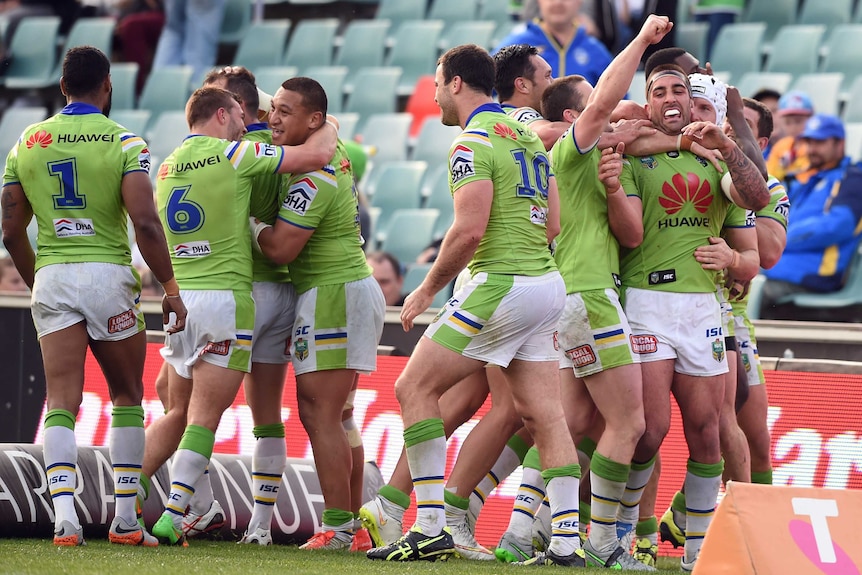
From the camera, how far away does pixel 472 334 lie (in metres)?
5.92

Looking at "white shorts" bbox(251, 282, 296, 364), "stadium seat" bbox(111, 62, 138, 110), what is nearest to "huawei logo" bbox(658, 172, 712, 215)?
"white shorts" bbox(251, 282, 296, 364)

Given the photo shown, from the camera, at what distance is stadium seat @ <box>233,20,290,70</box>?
1617cm

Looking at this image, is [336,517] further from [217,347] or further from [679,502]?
[679,502]

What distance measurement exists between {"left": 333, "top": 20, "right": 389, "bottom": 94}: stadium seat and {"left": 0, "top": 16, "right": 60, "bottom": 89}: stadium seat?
148 inches

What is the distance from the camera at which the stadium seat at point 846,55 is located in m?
12.9

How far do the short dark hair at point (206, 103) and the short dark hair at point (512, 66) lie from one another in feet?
4.55

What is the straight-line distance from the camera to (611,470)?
20.2 ft

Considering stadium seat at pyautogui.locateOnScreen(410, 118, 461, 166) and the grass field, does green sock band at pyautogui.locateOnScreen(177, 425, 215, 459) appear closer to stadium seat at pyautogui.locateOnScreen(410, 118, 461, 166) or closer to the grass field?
the grass field

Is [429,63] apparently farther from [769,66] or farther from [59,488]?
[59,488]

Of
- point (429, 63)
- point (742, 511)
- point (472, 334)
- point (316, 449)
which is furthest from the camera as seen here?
point (429, 63)

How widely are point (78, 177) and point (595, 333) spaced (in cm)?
250

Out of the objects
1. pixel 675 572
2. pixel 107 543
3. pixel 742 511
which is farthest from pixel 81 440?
pixel 742 511

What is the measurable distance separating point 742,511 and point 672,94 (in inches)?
90.6

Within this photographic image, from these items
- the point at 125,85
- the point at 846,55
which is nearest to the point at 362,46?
the point at 125,85
